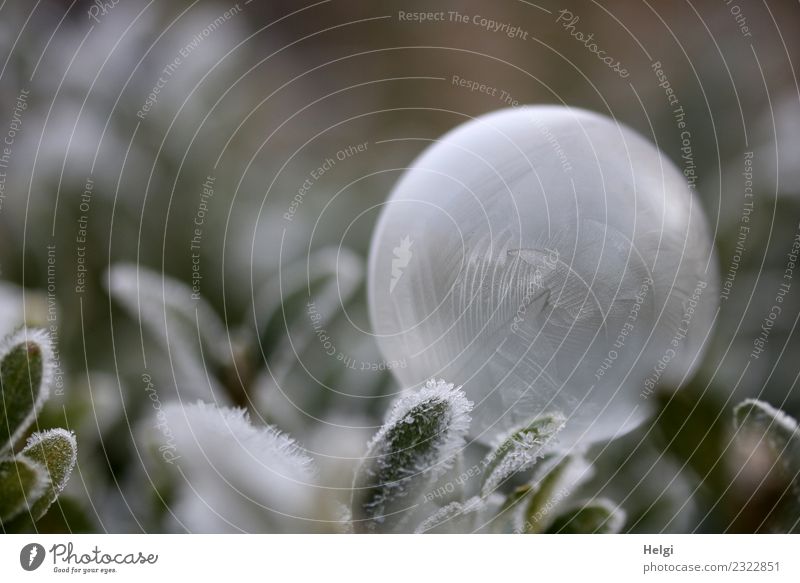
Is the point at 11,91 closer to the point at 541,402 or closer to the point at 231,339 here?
the point at 231,339

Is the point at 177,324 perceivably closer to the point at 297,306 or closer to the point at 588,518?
the point at 297,306

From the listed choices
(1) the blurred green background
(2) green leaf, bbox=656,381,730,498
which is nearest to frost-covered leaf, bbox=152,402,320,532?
(1) the blurred green background

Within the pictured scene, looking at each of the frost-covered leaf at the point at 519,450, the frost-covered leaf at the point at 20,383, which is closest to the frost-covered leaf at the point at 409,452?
the frost-covered leaf at the point at 519,450

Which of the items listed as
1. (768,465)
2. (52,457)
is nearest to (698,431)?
(768,465)

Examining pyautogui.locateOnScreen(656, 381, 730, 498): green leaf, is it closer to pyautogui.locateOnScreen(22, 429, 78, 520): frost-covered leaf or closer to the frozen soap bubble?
the frozen soap bubble
